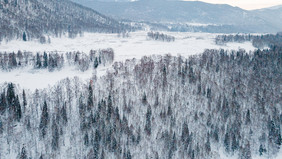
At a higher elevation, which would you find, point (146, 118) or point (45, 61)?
point (45, 61)

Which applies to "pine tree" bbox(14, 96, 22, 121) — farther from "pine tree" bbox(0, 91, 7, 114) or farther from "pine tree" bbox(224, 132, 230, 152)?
"pine tree" bbox(224, 132, 230, 152)

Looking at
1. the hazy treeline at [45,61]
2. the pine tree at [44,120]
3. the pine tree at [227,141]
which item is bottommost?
the pine tree at [227,141]

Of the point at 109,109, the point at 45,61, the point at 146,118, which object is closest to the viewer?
the point at 109,109

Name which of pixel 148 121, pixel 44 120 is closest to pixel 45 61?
pixel 44 120

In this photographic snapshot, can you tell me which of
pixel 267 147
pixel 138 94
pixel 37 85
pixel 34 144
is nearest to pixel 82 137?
pixel 34 144

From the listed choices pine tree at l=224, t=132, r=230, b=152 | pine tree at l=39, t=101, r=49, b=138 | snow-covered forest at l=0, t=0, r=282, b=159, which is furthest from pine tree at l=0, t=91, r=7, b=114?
pine tree at l=224, t=132, r=230, b=152

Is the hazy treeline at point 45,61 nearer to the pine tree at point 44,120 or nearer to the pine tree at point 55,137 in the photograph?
the pine tree at point 44,120

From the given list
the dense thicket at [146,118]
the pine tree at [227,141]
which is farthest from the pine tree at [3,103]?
the pine tree at [227,141]

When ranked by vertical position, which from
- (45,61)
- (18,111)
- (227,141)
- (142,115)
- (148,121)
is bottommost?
(227,141)

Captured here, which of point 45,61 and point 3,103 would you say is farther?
point 45,61

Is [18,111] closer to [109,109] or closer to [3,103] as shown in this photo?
[3,103]
